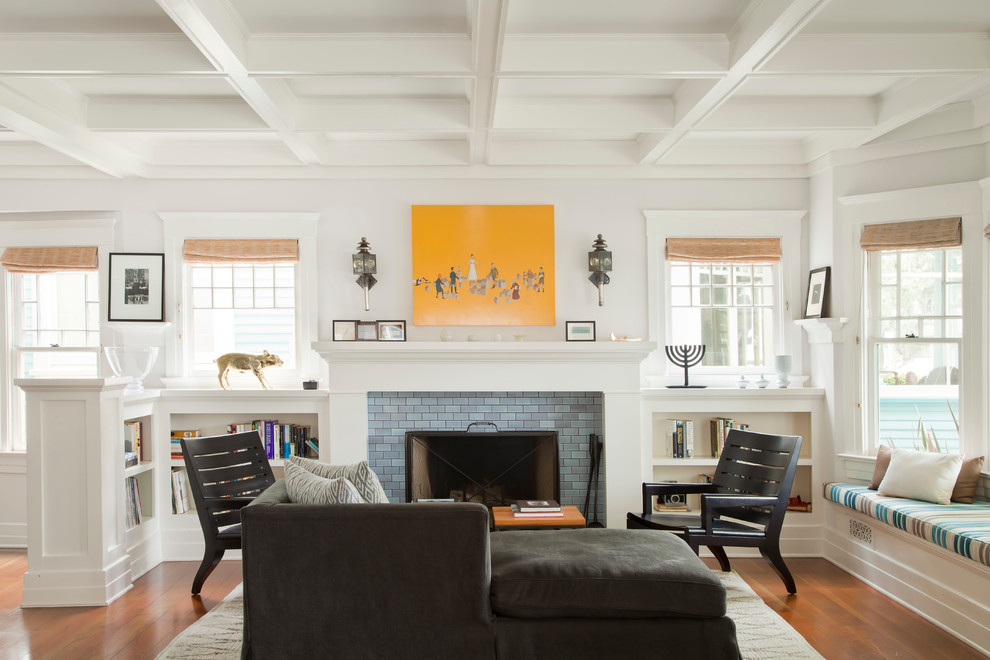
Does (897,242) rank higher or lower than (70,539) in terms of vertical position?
higher

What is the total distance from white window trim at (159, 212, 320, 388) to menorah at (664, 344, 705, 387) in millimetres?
2485

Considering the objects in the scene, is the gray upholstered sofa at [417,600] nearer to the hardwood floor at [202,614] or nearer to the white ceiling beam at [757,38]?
the hardwood floor at [202,614]

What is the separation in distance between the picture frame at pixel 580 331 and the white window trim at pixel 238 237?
69.7 inches

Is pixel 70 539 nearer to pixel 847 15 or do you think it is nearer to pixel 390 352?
pixel 390 352

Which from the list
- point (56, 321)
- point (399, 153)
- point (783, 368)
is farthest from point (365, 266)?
point (783, 368)

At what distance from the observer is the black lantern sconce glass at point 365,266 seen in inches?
188

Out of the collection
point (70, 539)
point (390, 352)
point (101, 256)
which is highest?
point (101, 256)

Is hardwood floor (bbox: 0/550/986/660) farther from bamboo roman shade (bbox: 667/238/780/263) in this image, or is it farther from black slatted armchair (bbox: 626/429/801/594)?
bamboo roman shade (bbox: 667/238/780/263)

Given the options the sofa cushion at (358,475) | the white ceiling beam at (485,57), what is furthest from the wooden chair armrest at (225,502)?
the white ceiling beam at (485,57)

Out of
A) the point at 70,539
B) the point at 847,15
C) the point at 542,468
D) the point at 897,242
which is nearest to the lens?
the point at 847,15

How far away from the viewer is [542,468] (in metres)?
4.79

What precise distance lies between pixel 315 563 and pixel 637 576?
1.22 meters

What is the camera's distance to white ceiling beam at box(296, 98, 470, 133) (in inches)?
157

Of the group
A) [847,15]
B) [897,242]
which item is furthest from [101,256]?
[897,242]
